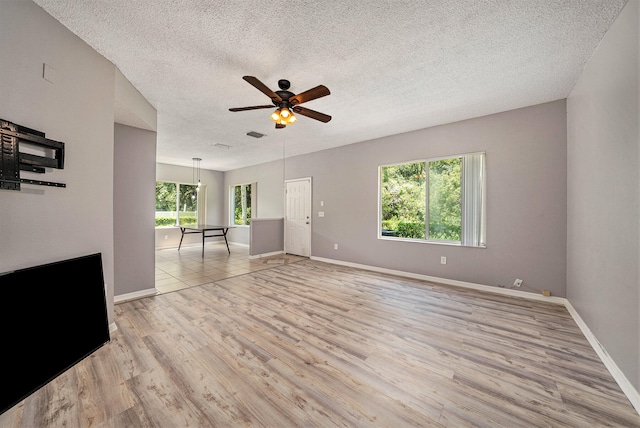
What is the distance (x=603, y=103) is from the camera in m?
2.07

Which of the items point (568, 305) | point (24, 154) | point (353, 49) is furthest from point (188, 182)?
point (568, 305)

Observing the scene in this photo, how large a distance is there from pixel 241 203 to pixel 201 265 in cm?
351

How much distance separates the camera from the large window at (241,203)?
7977mm

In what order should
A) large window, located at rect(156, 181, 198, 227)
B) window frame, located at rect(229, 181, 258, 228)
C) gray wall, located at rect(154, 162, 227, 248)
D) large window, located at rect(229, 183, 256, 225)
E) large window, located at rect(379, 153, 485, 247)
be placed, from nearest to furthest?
large window, located at rect(379, 153, 485, 247) < gray wall, located at rect(154, 162, 227, 248) < large window, located at rect(156, 181, 198, 227) < window frame, located at rect(229, 181, 258, 228) < large window, located at rect(229, 183, 256, 225)

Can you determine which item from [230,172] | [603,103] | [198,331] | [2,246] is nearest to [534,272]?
[603,103]

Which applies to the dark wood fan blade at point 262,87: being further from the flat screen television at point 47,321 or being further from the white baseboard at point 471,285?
the white baseboard at point 471,285

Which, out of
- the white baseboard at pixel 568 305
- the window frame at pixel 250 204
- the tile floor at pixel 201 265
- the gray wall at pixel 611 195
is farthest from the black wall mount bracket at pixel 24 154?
the window frame at pixel 250 204

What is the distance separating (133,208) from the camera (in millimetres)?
3137

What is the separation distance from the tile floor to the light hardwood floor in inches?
33.8

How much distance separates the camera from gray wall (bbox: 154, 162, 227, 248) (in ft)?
24.2

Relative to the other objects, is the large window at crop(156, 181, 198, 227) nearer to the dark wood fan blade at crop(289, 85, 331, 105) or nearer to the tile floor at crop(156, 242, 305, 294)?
the tile floor at crop(156, 242, 305, 294)

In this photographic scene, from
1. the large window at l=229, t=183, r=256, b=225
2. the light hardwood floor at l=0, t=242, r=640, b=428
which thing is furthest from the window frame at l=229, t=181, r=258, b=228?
the light hardwood floor at l=0, t=242, r=640, b=428

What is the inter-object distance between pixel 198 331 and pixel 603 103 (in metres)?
4.29

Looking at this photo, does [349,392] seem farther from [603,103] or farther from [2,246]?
[603,103]
